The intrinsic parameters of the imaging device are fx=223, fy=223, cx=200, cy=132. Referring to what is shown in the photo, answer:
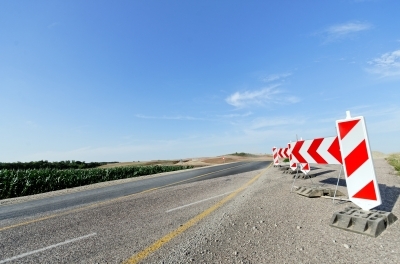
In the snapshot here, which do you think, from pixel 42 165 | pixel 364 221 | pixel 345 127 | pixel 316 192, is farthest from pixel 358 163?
pixel 42 165

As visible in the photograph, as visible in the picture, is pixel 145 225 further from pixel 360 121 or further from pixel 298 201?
pixel 360 121

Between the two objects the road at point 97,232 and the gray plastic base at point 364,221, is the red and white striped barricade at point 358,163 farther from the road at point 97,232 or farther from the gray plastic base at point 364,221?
the road at point 97,232

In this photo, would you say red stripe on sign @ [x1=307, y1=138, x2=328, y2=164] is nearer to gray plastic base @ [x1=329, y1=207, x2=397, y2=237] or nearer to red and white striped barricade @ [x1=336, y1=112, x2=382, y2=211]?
red and white striped barricade @ [x1=336, y1=112, x2=382, y2=211]

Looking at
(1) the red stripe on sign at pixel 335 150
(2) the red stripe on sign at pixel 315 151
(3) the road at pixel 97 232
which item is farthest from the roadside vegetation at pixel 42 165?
(1) the red stripe on sign at pixel 335 150

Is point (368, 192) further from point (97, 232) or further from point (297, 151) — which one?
point (97, 232)

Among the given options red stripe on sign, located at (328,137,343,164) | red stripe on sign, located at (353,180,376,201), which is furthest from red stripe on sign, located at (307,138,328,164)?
red stripe on sign, located at (353,180,376,201)

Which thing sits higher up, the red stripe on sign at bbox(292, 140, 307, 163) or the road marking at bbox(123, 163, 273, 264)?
the red stripe on sign at bbox(292, 140, 307, 163)

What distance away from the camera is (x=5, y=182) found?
14.6m

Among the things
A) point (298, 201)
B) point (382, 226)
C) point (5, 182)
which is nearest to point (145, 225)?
point (298, 201)

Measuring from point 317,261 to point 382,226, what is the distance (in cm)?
161

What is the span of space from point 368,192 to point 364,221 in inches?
34.2

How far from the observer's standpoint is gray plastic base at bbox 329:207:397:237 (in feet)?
10.9

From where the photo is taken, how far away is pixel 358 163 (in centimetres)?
428

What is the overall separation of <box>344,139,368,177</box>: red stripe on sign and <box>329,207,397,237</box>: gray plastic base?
32.2 inches
